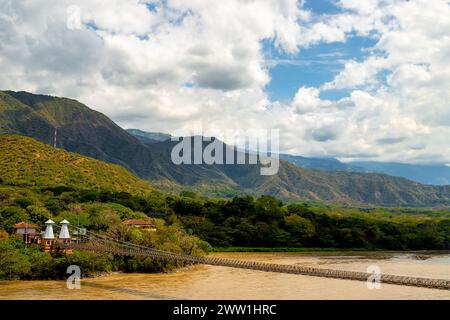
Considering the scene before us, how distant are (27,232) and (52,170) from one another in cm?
3933

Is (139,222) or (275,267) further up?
(139,222)

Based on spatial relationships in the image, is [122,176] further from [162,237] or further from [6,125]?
[6,125]

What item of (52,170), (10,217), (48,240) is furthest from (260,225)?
(52,170)

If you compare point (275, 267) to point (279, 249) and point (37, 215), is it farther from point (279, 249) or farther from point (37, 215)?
point (279, 249)

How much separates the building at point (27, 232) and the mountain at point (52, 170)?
2861 cm

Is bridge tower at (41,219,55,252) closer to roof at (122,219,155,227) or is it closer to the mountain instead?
roof at (122,219,155,227)

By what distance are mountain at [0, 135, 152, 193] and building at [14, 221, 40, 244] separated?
28.6 metres

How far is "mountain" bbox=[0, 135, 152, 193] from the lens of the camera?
69562 mm

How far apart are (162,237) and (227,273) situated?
272 inches

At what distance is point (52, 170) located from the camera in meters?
75.1

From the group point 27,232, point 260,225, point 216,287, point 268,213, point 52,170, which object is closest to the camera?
point 216,287

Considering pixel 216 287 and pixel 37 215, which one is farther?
pixel 37 215
